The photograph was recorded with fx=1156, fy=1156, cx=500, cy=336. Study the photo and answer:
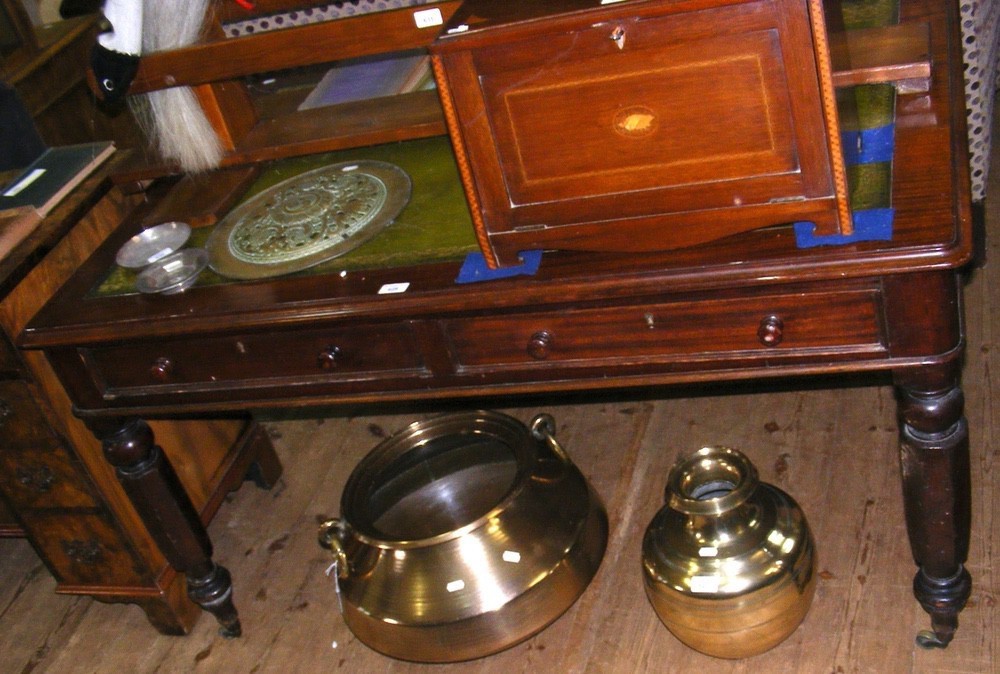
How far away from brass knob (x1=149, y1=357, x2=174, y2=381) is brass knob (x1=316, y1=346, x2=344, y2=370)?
28 centimetres

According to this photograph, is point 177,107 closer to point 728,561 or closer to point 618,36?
point 618,36

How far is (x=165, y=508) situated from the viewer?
217 cm

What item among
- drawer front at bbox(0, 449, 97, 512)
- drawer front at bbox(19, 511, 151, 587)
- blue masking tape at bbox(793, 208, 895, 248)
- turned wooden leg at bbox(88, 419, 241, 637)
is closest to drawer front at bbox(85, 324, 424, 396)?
turned wooden leg at bbox(88, 419, 241, 637)

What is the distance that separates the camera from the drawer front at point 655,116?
1438 millimetres

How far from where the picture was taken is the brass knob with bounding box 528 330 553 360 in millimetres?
1742

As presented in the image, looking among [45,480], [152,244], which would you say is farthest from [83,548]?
[152,244]

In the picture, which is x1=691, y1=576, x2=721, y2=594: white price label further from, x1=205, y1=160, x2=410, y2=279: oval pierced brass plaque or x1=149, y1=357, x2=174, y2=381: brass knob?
x1=149, y1=357, x2=174, y2=381: brass knob

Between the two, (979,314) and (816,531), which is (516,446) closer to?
(816,531)

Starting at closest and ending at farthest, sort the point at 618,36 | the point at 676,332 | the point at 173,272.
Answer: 1. the point at 618,36
2. the point at 676,332
3. the point at 173,272

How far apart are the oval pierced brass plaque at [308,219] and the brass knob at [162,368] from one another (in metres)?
0.18

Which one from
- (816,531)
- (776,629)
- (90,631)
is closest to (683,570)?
(776,629)

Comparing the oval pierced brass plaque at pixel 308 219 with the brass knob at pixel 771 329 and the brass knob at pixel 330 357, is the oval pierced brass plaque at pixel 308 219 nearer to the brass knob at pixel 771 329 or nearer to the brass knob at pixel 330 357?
the brass knob at pixel 330 357

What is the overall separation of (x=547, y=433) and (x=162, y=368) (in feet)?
2.37

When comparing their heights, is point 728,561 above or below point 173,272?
below
